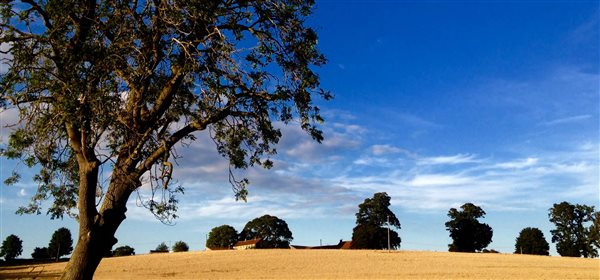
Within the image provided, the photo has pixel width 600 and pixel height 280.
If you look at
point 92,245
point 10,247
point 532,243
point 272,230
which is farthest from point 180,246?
point 92,245

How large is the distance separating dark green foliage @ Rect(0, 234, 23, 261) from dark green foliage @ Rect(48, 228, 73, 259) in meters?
18.9

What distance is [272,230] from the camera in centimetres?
11831

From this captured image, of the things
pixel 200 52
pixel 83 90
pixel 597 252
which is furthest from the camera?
pixel 597 252

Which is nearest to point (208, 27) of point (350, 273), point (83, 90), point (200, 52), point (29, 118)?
point (200, 52)

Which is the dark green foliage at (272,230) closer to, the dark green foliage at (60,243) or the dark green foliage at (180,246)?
the dark green foliage at (180,246)

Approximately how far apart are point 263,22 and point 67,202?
7083 mm

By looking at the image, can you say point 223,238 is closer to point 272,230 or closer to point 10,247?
point 272,230

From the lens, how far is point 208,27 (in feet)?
40.9

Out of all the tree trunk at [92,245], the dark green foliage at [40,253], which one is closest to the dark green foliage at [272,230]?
the dark green foliage at [40,253]

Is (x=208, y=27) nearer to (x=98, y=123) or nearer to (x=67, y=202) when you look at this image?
(x=98, y=123)

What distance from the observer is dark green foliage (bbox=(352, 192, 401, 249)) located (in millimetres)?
97125

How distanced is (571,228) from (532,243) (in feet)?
27.3

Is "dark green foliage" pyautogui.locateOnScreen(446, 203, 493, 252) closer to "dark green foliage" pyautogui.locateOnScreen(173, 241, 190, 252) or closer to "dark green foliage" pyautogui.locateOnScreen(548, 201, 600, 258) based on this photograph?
"dark green foliage" pyautogui.locateOnScreen(548, 201, 600, 258)

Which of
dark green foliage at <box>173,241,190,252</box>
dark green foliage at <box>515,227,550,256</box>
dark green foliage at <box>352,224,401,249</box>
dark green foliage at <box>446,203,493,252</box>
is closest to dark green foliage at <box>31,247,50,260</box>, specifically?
dark green foliage at <box>173,241,190,252</box>
